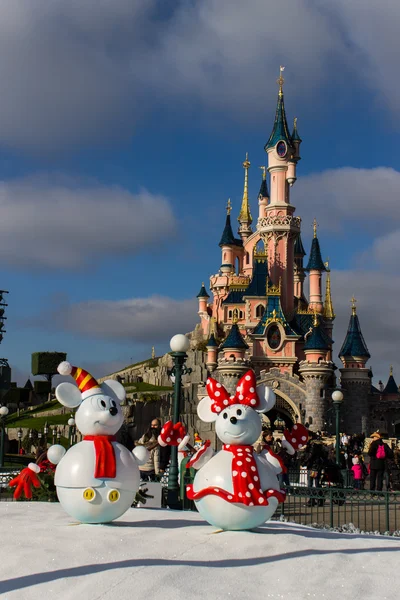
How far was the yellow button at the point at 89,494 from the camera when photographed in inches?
339

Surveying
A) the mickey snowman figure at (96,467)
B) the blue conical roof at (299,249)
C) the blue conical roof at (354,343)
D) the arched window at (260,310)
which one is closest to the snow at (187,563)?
the mickey snowman figure at (96,467)

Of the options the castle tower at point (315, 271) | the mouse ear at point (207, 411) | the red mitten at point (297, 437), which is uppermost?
the castle tower at point (315, 271)

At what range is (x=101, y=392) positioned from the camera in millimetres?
9312

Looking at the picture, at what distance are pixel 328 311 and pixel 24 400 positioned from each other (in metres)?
24.4

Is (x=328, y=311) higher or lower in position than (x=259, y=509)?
higher

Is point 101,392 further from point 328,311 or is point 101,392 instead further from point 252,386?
point 328,311

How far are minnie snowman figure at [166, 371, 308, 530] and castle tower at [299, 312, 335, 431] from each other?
1306 inches

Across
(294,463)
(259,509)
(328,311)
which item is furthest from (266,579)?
(328,311)

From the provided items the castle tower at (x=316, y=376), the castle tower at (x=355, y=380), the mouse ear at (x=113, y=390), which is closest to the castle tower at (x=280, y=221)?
the castle tower at (x=355, y=380)

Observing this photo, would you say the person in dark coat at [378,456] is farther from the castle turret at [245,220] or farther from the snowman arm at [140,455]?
the castle turret at [245,220]

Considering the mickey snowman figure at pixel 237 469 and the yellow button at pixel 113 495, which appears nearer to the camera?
the mickey snowman figure at pixel 237 469

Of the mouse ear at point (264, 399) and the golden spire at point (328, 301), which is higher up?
the golden spire at point (328, 301)

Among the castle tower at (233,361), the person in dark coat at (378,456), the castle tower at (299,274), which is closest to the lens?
the person in dark coat at (378,456)

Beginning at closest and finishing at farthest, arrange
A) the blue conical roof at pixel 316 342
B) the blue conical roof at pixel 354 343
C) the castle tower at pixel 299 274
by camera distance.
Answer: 1. the blue conical roof at pixel 316 342
2. the blue conical roof at pixel 354 343
3. the castle tower at pixel 299 274
